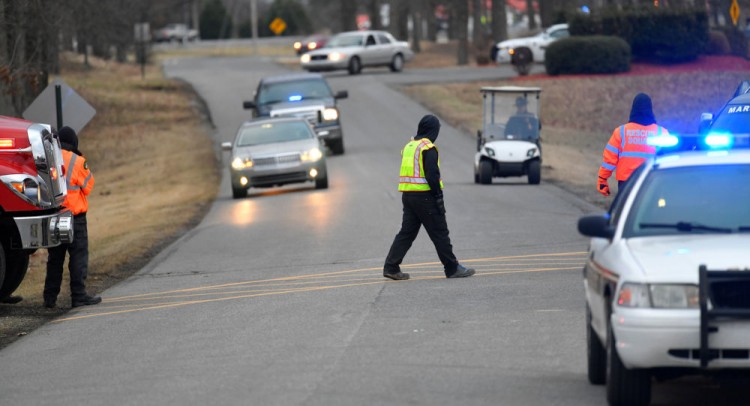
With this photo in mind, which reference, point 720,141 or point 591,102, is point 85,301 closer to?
point 720,141

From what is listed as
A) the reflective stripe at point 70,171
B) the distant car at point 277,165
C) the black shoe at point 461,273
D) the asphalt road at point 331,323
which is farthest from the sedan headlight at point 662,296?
the distant car at point 277,165

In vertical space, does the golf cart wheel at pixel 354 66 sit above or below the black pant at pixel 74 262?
below

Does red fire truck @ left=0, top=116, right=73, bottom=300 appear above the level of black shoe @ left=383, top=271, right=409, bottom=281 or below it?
above

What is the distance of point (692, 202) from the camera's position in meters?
8.68

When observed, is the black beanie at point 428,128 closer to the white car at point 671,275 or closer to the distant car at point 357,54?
the white car at point 671,275

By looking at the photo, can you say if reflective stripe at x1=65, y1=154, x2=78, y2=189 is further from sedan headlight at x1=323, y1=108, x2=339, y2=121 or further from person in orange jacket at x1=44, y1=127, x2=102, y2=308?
sedan headlight at x1=323, y1=108, x2=339, y2=121

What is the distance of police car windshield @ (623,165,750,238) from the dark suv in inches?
1069

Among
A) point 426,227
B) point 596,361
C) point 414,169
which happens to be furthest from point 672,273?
point 414,169

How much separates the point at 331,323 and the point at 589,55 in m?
42.2

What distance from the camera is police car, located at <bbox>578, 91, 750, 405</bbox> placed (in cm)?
747

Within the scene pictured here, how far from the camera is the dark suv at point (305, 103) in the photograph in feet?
118

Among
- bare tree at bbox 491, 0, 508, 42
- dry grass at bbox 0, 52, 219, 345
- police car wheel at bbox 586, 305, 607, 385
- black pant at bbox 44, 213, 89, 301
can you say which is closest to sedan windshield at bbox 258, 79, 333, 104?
dry grass at bbox 0, 52, 219, 345

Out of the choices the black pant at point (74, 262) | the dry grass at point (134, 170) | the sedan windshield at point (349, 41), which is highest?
the sedan windshield at point (349, 41)

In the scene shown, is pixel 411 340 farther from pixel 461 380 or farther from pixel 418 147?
pixel 418 147
